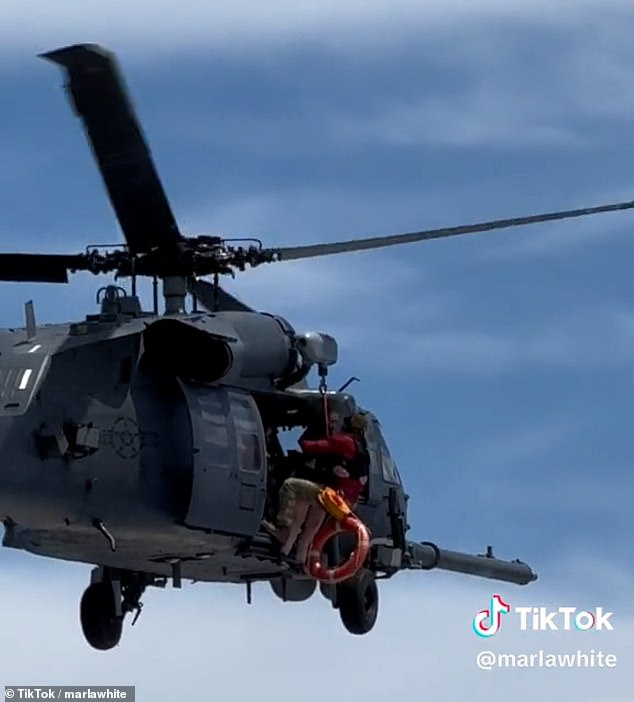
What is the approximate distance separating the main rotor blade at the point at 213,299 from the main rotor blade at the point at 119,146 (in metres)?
1.18

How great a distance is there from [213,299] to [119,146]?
3628 millimetres

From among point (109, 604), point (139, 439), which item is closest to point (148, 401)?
point (139, 439)

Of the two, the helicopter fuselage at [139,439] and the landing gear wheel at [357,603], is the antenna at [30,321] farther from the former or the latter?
the landing gear wheel at [357,603]

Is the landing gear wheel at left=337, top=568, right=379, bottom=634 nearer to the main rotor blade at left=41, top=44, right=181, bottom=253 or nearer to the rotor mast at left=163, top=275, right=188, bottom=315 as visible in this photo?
the rotor mast at left=163, top=275, right=188, bottom=315

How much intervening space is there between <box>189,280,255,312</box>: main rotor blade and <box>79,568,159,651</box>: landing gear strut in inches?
142

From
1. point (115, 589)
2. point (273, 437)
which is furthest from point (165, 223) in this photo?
point (115, 589)

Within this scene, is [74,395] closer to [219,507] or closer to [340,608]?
[219,507]

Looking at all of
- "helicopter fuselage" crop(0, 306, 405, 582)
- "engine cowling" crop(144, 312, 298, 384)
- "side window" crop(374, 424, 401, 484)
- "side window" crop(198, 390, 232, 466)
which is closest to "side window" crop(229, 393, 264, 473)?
"helicopter fuselage" crop(0, 306, 405, 582)

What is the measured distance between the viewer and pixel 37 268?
30.1 meters

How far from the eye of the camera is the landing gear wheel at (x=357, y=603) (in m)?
32.5

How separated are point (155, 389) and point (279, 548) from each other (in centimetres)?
266

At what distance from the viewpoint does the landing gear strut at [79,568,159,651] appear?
106 ft

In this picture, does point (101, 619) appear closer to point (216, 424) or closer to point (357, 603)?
point (357, 603)

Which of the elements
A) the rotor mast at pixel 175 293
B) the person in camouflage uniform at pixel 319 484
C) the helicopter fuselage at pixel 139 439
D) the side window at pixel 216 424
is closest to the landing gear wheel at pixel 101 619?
the helicopter fuselage at pixel 139 439
